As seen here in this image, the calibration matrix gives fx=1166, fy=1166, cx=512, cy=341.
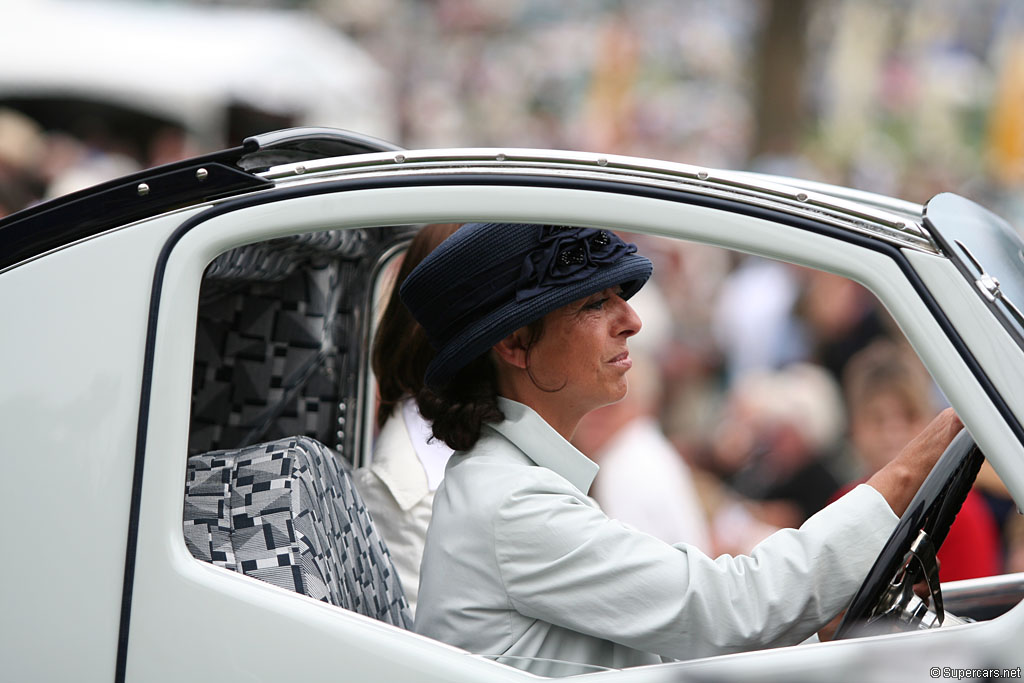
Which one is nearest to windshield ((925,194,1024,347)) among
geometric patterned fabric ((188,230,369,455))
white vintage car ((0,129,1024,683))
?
white vintage car ((0,129,1024,683))

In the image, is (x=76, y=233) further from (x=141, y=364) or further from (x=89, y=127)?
(x=89, y=127)

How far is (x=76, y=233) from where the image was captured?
162 cm

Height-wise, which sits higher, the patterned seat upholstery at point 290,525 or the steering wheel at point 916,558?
the patterned seat upholstery at point 290,525

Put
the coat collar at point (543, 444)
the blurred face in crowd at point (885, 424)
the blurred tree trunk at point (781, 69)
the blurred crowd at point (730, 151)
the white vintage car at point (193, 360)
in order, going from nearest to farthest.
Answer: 1. the white vintage car at point (193, 360)
2. the coat collar at point (543, 444)
3. the blurred face in crowd at point (885, 424)
4. the blurred crowd at point (730, 151)
5. the blurred tree trunk at point (781, 69)

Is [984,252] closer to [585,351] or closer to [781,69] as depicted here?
[585,351]

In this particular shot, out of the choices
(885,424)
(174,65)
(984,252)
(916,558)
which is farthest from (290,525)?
(174,65)

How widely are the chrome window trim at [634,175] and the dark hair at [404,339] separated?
3.29 feet

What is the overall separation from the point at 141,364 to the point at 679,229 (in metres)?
0.73

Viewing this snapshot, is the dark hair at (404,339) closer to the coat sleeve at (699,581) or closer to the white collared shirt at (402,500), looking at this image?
the white collared shirt at (402,500)

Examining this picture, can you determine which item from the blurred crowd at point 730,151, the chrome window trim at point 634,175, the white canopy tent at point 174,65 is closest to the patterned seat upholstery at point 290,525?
the chrome window trim at point 634,175

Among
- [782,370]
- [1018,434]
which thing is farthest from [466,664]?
[782,370]

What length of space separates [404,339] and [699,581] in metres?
1.24

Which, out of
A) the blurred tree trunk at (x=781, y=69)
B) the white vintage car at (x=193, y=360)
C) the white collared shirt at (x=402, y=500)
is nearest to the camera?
the white vintage car at (x=193, y=360)

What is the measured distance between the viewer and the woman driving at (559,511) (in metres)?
1.57
